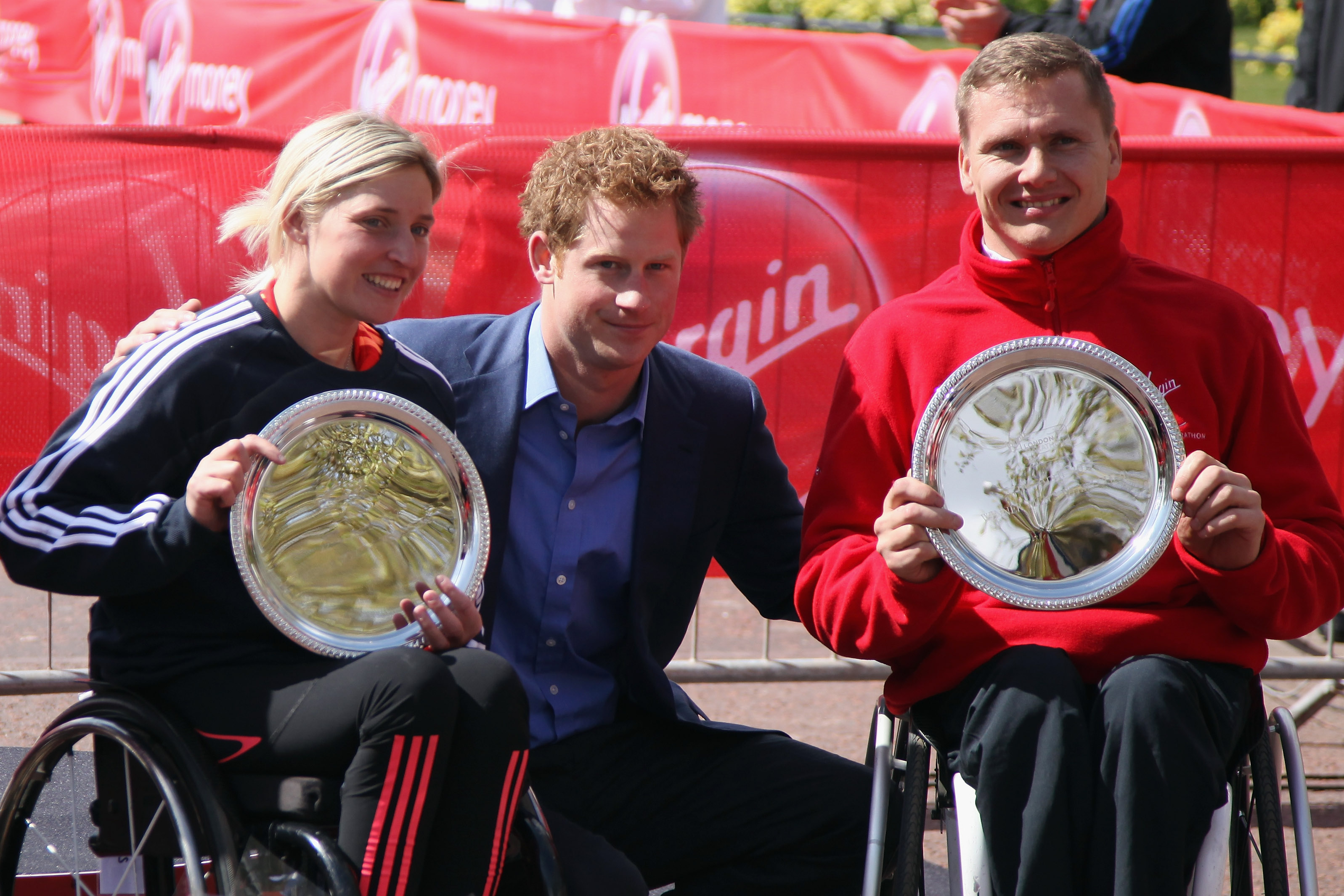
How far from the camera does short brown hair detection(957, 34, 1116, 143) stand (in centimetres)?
250

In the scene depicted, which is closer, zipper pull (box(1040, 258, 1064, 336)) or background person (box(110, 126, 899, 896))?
zipper pull (box(1040, 258, 1064, 336))

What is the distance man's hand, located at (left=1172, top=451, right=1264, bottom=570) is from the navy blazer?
2.93 feet

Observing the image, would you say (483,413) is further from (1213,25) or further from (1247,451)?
(1213,25)

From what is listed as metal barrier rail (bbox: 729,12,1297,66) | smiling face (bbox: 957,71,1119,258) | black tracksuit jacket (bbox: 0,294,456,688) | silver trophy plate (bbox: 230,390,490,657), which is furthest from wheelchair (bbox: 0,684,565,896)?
metal barrier rail (bbox: 729,12,1297,66)

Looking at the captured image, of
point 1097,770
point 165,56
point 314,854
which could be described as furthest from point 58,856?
point 165,56

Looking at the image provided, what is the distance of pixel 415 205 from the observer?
2.57 m

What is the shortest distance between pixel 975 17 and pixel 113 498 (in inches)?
170

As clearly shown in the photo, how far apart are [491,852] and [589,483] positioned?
0.79 metres

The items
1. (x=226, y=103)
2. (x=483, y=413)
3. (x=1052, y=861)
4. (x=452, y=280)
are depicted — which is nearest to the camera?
(x=1052, y=861)

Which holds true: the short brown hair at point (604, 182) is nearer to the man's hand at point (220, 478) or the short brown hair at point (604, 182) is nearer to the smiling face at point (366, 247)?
the smiling face at point (366, 247)

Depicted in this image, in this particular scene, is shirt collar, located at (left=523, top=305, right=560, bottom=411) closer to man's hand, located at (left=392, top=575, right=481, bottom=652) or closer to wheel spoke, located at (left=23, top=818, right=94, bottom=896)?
man's hand, located at (left=392, top=575, right=481, bottom=652)

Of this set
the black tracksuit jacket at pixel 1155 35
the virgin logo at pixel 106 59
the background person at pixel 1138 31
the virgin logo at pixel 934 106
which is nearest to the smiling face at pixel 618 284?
the background person at pixel 1138 31

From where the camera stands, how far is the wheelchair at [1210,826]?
220cm

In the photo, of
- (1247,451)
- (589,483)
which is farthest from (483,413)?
(1247,451)
